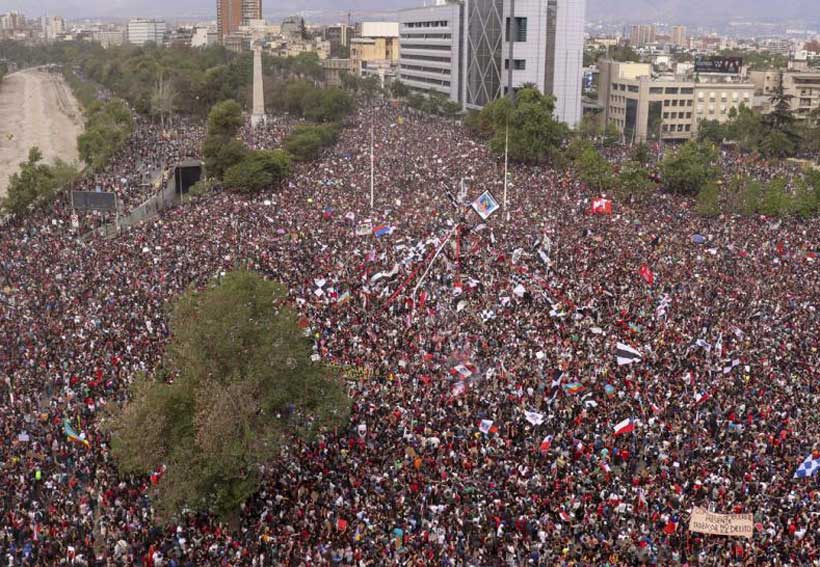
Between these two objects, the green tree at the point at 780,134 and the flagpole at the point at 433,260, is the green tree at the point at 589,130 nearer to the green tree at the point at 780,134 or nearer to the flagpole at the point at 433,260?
the green tree at the point at 780,134

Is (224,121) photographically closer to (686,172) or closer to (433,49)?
(686,172)

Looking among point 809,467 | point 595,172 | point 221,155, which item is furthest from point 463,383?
point 221,155

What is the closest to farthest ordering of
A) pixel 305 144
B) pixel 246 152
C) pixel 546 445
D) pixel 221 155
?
pixel 546 445, pixel 221 155, pixel 246 152, pixel 305 144

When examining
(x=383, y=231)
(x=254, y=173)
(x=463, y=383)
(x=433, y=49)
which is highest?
(x=433, y=49)

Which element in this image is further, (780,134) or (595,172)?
(780,134)

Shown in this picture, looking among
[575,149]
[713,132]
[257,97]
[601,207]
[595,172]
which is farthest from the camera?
[257,97]

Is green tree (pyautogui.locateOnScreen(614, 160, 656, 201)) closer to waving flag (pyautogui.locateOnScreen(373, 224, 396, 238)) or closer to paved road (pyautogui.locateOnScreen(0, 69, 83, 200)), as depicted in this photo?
waving flag (pyautogui.locateOnScreen(373, 224, 396, 238))
